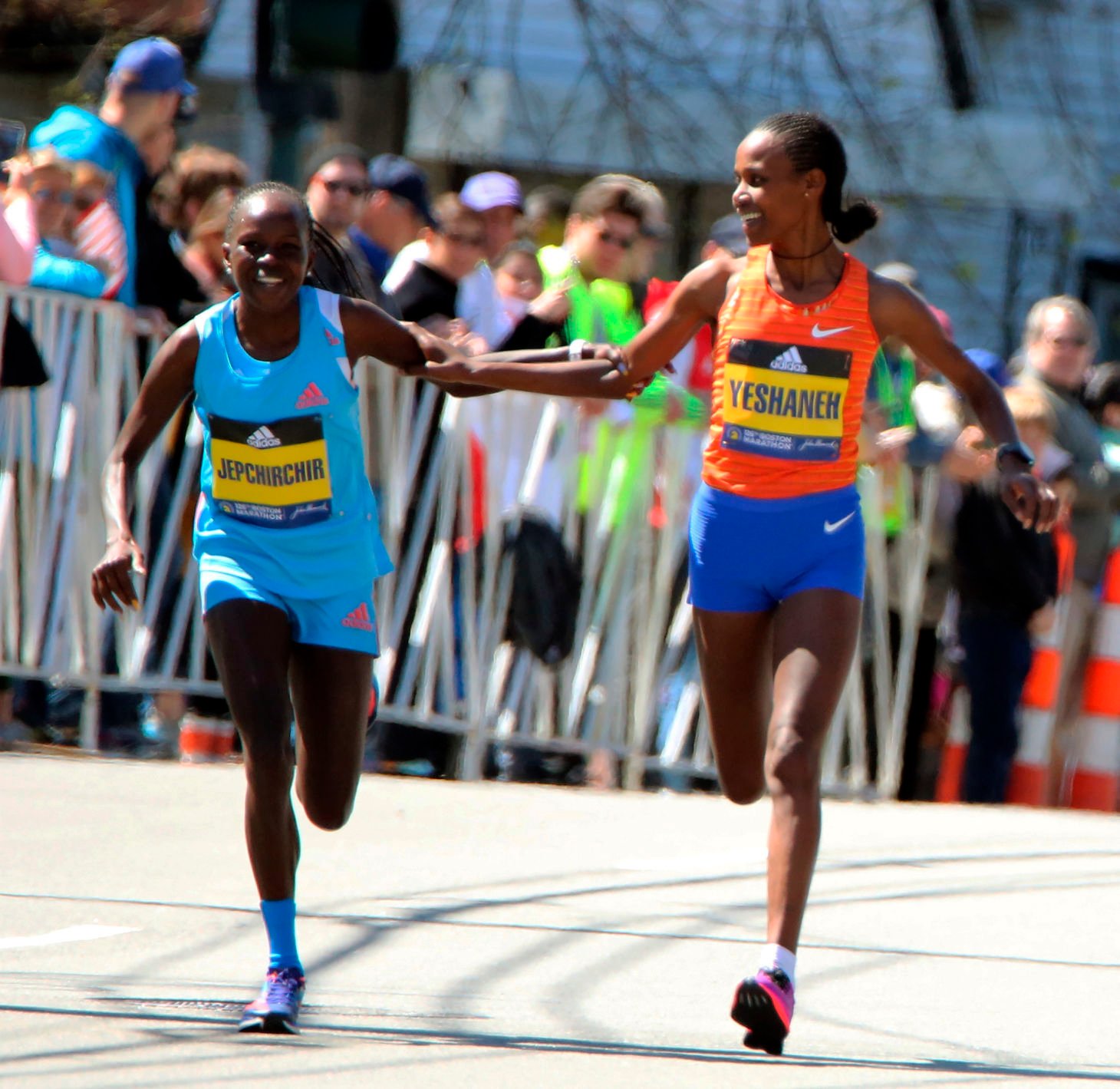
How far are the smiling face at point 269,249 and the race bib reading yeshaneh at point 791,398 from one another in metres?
1.02

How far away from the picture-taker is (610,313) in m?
8.77

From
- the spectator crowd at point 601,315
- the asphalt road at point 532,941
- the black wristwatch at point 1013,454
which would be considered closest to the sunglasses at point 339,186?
the spectator crowd at point 601,315

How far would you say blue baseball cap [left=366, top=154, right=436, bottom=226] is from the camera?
28.6 feet

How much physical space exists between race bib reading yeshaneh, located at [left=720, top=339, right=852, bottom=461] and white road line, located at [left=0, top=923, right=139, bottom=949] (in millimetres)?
1975

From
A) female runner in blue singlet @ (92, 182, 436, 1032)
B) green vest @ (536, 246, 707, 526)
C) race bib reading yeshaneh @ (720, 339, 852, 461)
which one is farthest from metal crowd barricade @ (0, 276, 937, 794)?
race bib reading yeshaneh @ (720, 339, 852, 461)

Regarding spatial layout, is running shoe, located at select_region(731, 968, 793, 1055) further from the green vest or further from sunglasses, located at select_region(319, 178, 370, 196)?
sunglasses, located at select_region(319, 178, 370, 196)

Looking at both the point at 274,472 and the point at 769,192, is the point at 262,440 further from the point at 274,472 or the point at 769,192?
the point at 769,192

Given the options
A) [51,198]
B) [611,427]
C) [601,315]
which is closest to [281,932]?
[51,198]

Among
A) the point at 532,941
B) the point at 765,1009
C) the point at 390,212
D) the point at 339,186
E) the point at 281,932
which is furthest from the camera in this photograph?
the point at 390,212

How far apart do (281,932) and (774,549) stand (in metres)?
1.37

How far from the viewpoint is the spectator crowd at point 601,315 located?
813 cm

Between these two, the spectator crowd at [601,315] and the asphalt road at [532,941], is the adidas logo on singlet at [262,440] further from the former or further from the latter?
the spectator crowd at [601,315]

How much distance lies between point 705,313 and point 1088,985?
1.87m

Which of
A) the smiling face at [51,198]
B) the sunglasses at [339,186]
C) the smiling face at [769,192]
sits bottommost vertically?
the smiling face at [769,192]
